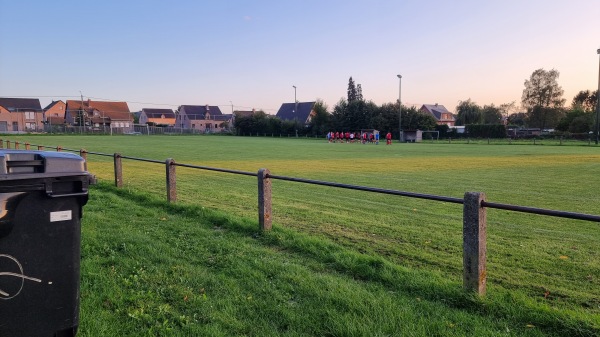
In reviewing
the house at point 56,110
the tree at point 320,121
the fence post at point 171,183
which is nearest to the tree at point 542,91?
the tree at point 320,121

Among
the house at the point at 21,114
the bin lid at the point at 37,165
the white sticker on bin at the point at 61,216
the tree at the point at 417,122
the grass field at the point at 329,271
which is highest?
the house at the point at 21,114

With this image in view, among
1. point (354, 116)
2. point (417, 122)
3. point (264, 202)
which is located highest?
point (354, 116)

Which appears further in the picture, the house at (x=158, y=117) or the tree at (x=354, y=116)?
the house at (x=158, y=117)

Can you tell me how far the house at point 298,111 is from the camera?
349ft

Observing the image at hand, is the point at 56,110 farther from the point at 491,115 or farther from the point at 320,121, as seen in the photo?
the point at 491,115

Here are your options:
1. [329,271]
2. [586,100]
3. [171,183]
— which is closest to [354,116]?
[586,100]

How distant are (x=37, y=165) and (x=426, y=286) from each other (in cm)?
365

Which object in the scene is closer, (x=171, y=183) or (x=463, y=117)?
(x=171, y=183)

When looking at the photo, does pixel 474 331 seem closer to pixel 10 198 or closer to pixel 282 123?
pixel 10 198

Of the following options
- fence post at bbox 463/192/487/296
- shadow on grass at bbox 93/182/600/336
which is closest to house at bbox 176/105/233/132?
shadow on grass at bbox 93/182/600/336

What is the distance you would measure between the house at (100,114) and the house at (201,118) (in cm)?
1897

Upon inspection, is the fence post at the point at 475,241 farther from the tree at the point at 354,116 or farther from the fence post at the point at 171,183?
the tree at the point at 354,116

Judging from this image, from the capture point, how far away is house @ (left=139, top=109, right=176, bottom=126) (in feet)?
443

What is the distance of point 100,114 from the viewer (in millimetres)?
107312
